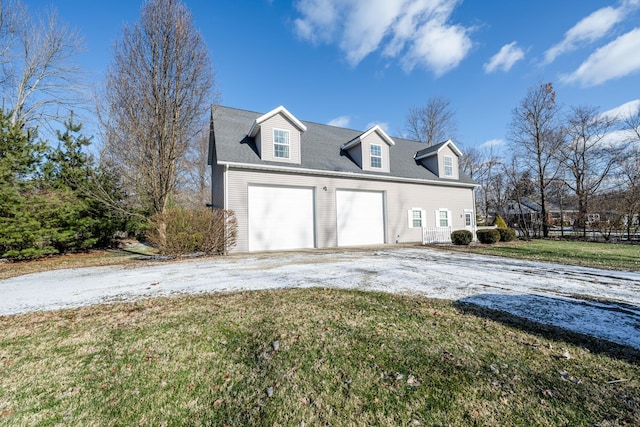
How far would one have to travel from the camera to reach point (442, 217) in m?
16.4

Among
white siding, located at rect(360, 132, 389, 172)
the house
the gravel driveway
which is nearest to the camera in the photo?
the gravel driveway

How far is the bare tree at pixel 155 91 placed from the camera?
32.8 feet

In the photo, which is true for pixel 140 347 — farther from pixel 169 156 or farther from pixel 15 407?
pixel 169 156

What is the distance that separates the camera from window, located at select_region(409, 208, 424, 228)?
49.8ft

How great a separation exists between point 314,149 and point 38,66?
18.1m

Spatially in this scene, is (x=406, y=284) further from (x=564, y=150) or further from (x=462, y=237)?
(x=564, y=150)

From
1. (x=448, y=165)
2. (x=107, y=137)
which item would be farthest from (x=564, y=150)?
(x=107, y=137)

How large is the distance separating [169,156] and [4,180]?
5031 millimetres

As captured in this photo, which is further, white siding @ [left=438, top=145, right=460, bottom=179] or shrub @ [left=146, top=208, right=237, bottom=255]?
white siding @ [left=438, top=145, right=460, bottom=179]

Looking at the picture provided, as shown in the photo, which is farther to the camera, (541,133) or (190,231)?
(541,133)

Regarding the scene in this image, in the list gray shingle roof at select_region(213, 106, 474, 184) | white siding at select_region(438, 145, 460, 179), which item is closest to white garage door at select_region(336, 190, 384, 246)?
gray shingle roof at select_region(213, 106, 474, 184)

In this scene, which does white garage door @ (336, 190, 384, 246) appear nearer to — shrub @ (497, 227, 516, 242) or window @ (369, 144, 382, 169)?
window @ (369, 144, 382, 169)

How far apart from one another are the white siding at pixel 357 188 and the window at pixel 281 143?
0.97 m

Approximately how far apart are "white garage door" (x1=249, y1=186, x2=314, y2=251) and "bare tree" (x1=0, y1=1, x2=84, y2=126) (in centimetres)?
1534
